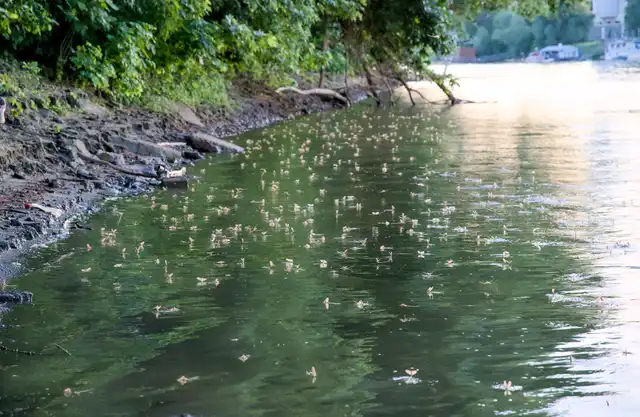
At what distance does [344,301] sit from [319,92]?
28.3m

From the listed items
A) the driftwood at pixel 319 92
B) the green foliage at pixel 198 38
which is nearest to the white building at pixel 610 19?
the driftwood at pixel 319 92

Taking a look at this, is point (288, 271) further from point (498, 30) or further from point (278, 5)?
point (498, 30)

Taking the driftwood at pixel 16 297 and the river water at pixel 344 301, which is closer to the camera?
the river water at pixel 344 301

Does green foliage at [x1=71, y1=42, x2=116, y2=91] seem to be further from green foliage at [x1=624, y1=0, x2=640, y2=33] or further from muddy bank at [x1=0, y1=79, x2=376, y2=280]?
green foliage at [x1=624, y1=0, x2=640, y2=33]

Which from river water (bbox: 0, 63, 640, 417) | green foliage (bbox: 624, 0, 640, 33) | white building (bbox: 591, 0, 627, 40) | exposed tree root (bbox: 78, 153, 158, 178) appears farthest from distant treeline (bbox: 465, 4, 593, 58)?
exposed tree root (bbox: 78, 153, 158, 178)

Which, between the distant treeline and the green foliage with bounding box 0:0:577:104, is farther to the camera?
the distant treeline

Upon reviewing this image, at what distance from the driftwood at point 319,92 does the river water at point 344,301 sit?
16.3m

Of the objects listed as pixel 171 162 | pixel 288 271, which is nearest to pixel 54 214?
pixel 288 271

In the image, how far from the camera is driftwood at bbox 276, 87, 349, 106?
3576 cm

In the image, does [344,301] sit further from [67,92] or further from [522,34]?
[522,34]

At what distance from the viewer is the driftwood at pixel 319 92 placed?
117 ft

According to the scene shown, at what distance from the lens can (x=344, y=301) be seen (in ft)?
33.3

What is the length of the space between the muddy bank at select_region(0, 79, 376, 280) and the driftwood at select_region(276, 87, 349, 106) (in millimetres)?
7840

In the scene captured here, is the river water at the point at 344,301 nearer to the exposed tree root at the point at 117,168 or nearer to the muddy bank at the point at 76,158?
the muddy bank at the point at 76,158
